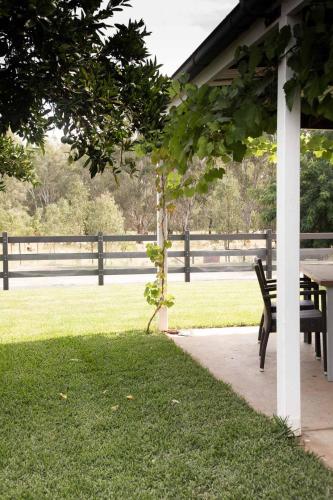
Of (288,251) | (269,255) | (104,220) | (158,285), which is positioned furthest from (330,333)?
(104,220)

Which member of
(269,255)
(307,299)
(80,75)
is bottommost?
(307,299)

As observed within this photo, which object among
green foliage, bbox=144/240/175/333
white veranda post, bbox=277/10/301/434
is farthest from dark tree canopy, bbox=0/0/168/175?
green foliage, bbox=144/240/175/333

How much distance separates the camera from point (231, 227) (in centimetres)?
2891

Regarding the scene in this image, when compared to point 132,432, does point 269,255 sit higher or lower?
higher

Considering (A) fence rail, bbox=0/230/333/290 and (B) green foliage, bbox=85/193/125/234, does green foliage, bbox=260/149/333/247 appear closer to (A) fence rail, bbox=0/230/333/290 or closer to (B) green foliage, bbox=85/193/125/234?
(B) green foliage, bbox=85/193/125/234

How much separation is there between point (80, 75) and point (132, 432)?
2120mm

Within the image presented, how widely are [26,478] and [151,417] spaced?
102cm

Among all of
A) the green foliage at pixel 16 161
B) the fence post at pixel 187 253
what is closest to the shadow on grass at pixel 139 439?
the green foliage at pixel 16 161

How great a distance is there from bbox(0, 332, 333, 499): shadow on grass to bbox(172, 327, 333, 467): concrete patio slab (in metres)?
0.17

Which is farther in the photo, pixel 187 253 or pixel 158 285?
pixel 187 253

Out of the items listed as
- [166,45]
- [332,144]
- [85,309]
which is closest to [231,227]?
[166,45]

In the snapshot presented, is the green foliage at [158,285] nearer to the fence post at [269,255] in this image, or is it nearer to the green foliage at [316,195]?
the fence post at [269,255]

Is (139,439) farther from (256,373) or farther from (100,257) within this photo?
(100,257)

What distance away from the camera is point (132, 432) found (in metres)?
3.35
